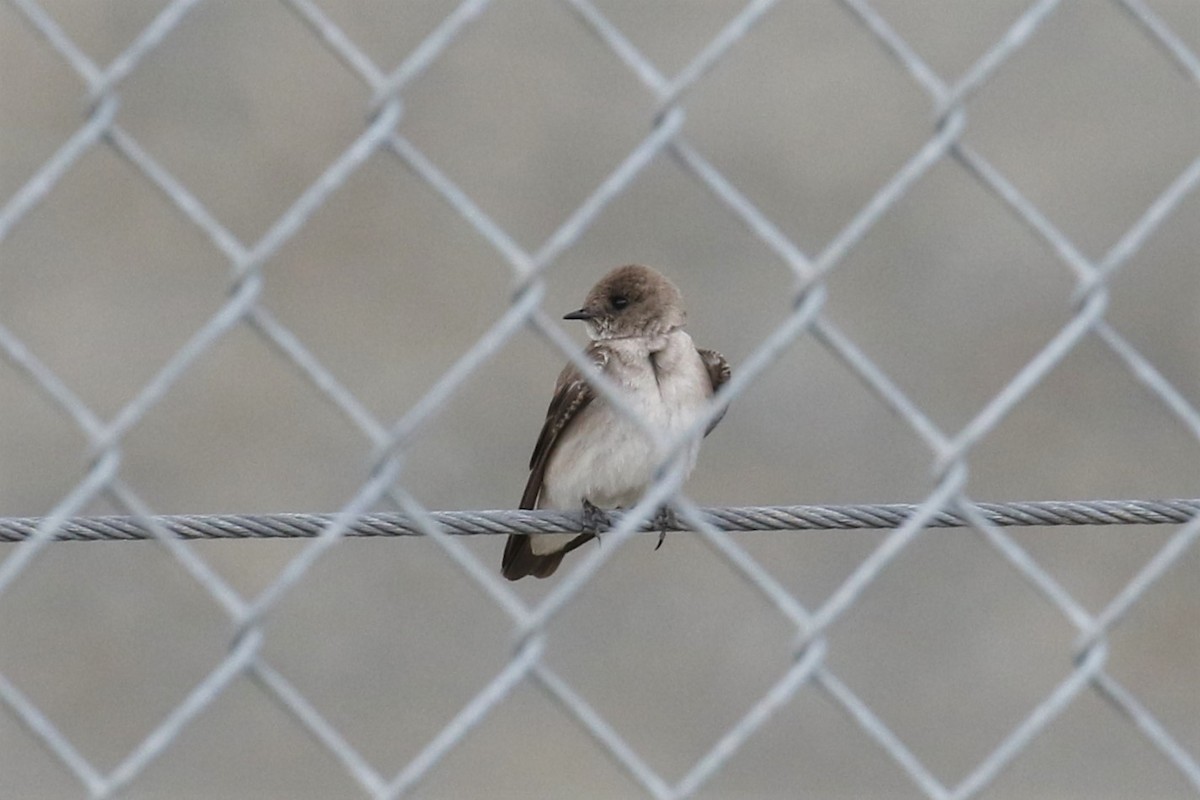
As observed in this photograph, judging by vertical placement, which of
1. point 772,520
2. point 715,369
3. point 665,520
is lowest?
point 772,520

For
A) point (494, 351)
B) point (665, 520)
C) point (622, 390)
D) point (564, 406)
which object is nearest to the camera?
point (494, 351)

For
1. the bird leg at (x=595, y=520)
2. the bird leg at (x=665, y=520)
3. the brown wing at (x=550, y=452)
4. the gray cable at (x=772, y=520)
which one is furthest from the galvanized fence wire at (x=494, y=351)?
the brown wing at (x=550, y=452)

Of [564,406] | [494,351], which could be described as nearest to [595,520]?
[564,406]

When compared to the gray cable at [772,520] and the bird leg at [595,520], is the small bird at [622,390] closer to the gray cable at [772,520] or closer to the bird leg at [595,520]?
the bird leg at [595,520]

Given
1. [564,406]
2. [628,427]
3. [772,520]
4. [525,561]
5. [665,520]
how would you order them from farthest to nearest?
[525,561] < [564,406] < [628,427] < [665,520] < [772,520]

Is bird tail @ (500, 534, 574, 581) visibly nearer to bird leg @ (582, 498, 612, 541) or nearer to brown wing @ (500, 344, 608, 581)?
brown wing @ (500, 344, 608, 581)

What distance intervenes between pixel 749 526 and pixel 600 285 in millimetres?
1690

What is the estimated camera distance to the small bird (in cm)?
406

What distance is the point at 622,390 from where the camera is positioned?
399cm

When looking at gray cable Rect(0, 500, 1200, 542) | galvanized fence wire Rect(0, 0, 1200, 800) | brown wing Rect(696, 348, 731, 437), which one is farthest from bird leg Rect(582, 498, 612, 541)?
galvanized fence wire Rect(0, 0, 1200, 800)

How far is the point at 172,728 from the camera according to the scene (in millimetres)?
1199

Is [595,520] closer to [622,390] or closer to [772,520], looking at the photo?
[622,390]

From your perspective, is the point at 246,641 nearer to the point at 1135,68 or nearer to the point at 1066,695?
the point at 1066,695

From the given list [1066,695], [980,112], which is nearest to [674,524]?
[1066,695]
